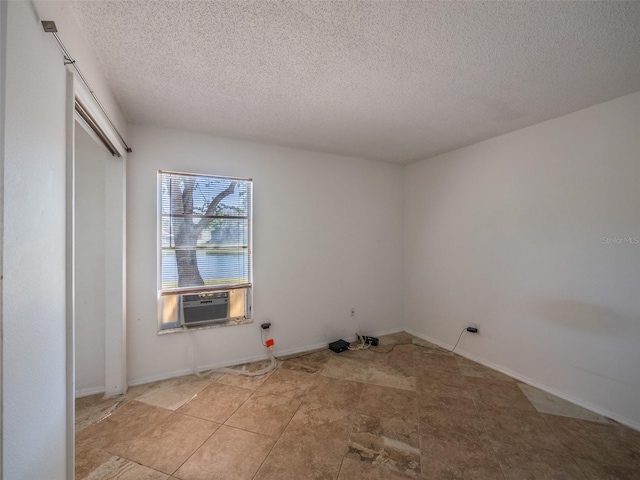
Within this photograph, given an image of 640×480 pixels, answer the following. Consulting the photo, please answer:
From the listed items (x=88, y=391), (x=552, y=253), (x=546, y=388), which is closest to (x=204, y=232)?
(x=88, y=391)

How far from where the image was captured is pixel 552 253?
2.31 meters

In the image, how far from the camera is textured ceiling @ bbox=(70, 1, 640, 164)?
4.03 ft

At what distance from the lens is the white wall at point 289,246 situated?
243 centimetres

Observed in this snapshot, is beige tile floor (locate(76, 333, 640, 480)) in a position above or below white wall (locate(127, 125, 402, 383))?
below

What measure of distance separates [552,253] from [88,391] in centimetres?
432

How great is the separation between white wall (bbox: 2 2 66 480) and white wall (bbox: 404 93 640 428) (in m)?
3.39

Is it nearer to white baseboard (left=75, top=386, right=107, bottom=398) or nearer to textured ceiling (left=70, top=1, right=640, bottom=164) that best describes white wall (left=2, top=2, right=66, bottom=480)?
textured ceiling (left=70, top=1, right=640, bottom=164)

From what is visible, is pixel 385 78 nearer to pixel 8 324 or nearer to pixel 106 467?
pixel 8 324

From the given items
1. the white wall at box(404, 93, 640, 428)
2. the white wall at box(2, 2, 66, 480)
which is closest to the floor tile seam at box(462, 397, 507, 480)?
the white wall at box(404, 93, 640, 428)

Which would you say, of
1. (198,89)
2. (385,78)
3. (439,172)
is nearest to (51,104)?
(198,89)

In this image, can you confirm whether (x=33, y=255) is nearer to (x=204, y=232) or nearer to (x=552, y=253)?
(x=204, y=232)

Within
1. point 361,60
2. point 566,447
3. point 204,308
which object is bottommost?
point 566,447

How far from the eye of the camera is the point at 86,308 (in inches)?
88.8

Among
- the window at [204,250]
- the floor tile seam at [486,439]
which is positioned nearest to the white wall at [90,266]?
the window at [204,250]
